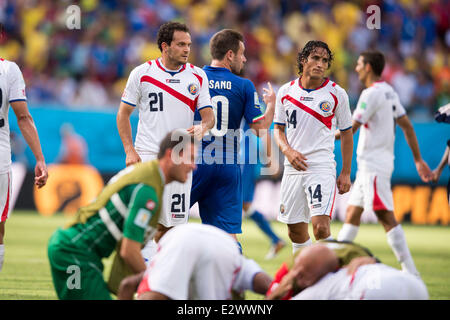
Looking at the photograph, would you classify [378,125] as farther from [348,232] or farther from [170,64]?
[170,64]

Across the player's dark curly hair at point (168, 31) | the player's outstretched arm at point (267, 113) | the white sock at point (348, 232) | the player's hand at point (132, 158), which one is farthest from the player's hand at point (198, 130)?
the white sock at point (348, 232)

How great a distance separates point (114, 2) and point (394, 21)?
25.0 feet

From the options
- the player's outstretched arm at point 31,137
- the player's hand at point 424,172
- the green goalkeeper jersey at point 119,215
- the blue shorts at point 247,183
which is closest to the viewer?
the green goalkeeper jersey at point 119,215

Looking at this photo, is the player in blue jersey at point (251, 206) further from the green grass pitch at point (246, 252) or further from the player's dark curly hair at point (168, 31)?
the player's dark curly hair at point (168, 31)

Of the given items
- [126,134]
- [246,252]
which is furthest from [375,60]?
[246,252]

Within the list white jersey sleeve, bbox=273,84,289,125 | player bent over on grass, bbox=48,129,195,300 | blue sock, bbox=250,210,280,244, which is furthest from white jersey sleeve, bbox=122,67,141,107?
blue sock, bbox=250,210,280,244

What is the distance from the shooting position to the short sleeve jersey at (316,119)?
295 inches

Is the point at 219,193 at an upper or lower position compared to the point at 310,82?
lower

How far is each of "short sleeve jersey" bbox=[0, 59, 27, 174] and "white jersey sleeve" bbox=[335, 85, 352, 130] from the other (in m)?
3.25

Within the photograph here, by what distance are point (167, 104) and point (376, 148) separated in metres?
2.91

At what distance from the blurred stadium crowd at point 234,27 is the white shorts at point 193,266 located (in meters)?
11.9

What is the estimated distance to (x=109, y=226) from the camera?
4828mm

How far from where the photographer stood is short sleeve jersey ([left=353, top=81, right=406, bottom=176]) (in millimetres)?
8289
